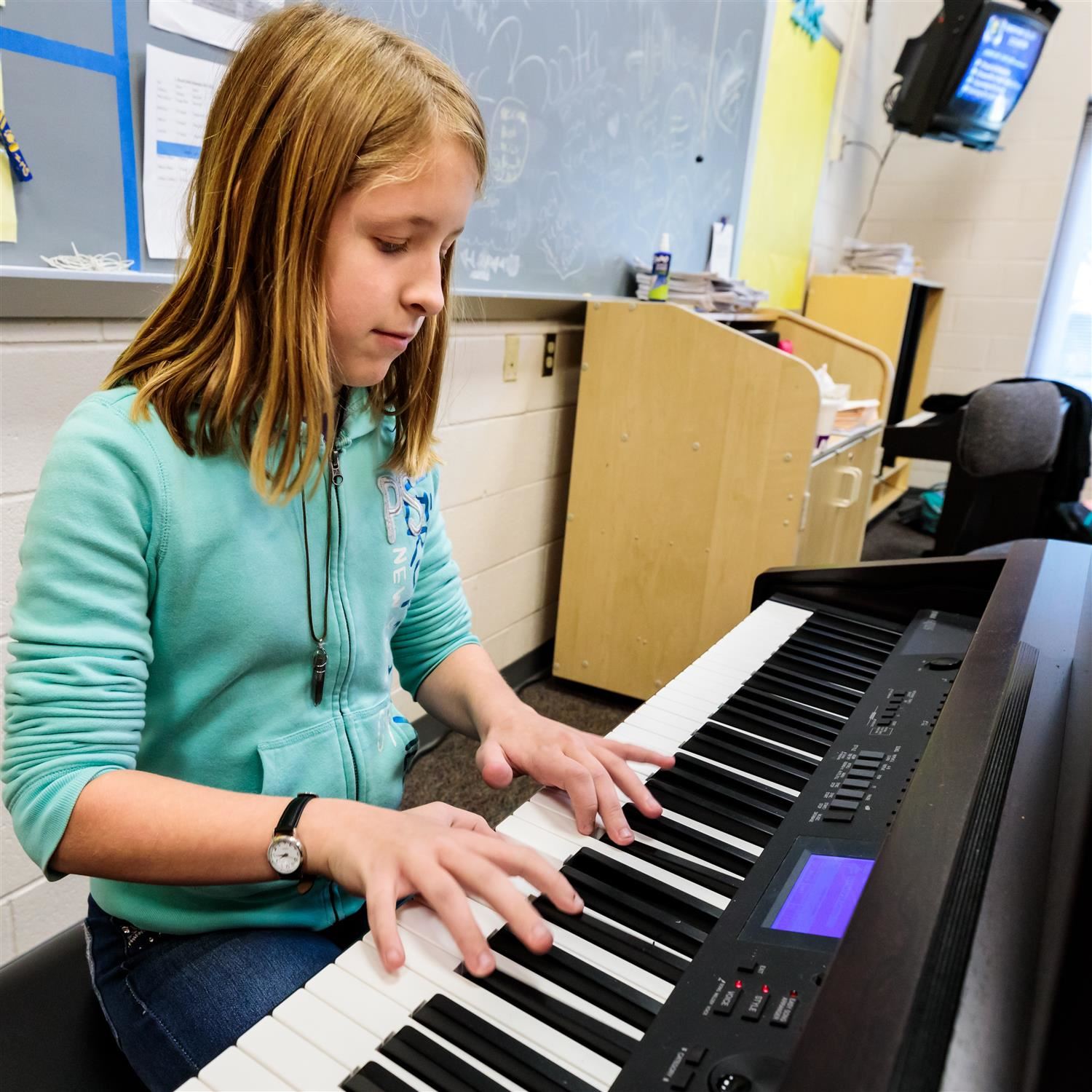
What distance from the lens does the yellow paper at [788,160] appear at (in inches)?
134

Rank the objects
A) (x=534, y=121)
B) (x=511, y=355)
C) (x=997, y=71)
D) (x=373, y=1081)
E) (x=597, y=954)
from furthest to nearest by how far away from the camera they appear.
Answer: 1. (x=997, y=71)
2. (x=511, y=355)
3. (x=534, y=121)
4. (x=597, y=954)
5. (x=373, y=1081)

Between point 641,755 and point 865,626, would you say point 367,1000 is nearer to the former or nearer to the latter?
point 641,755

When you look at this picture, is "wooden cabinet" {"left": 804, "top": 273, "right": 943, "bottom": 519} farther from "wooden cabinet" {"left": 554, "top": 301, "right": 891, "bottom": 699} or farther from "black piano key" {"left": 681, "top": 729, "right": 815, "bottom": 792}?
"black piano key" {"left": 681, "top": 729, "right": 815, "bottom": 792}

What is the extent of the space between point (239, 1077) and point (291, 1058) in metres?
0.03

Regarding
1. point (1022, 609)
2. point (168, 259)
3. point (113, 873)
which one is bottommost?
point (113, 873)

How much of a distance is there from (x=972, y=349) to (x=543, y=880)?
5314 mm

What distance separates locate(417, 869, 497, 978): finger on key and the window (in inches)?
207

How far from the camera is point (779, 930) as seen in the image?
0.62 metres

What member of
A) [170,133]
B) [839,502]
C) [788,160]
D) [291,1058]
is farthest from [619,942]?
[788,160]

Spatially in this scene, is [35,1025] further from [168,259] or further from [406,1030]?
[168,259]

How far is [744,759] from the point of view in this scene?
869mm

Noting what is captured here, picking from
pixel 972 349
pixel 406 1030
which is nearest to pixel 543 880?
pixel 406 1030

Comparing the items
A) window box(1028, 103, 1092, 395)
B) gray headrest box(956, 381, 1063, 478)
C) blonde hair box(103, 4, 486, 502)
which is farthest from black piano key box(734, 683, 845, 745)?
window box(1028, 103, 1092, 395)

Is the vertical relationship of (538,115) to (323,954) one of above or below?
above
